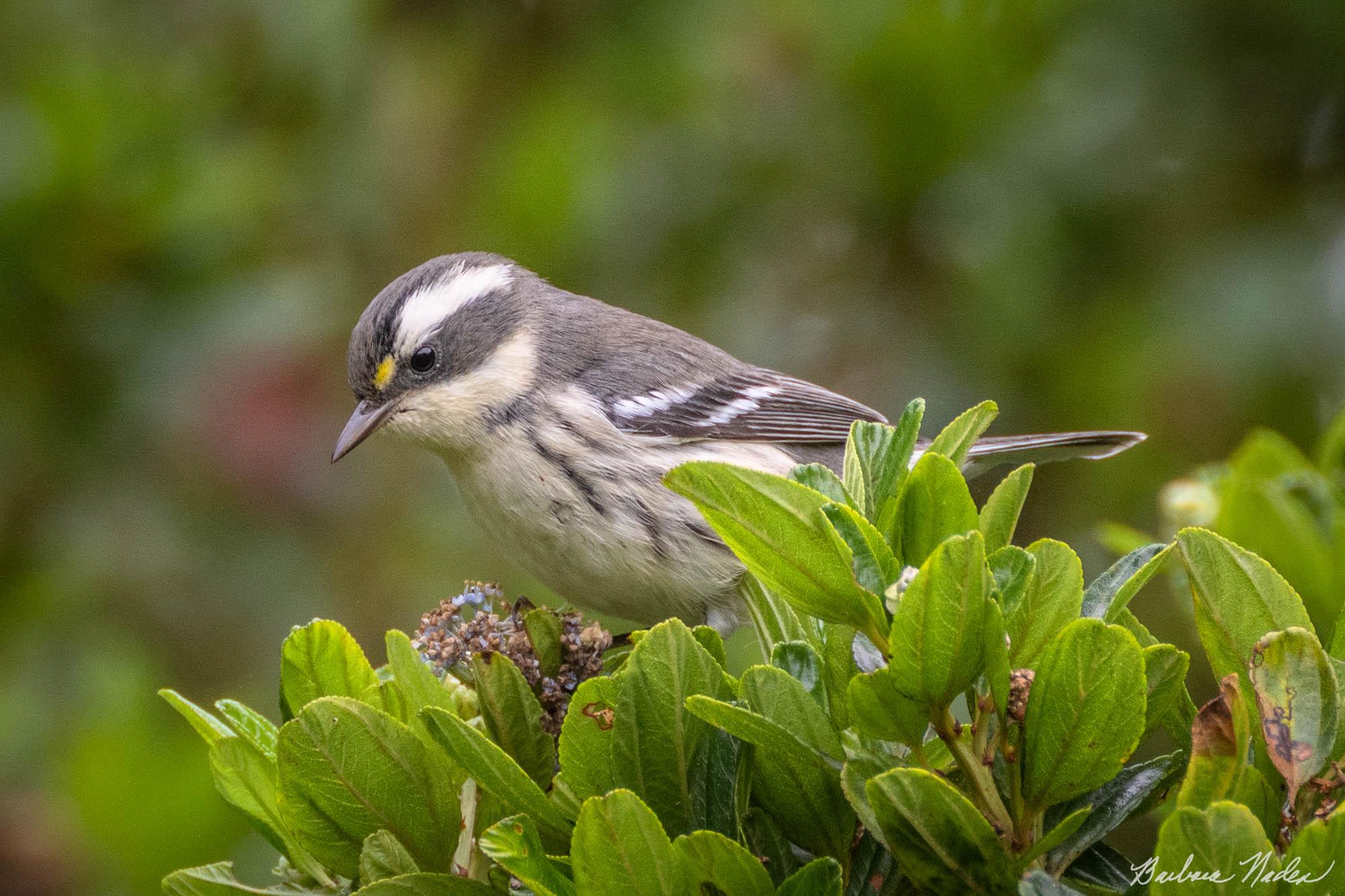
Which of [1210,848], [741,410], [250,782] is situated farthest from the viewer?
[741,410]

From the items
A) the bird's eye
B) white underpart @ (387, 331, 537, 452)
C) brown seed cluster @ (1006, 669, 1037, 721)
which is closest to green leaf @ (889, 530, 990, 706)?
brown seed cluster @ (1006, 669, 1037, 721)

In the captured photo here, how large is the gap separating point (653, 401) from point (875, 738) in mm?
2130

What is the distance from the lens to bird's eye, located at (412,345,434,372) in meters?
3.33

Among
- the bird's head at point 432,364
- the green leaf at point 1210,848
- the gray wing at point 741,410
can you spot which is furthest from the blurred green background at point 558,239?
the green leaf at point 1210,848

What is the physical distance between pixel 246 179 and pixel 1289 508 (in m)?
3.35

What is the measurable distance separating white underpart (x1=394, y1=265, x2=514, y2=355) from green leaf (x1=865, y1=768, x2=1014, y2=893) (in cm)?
233

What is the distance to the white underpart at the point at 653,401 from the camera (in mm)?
3295

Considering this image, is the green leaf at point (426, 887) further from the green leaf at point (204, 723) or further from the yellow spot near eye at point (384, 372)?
the yellow spot near eye at point (384, 372)

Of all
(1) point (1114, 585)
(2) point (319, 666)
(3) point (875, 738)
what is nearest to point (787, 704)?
(3) point (875, 738)

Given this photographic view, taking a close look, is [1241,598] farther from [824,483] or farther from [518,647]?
[518,647]

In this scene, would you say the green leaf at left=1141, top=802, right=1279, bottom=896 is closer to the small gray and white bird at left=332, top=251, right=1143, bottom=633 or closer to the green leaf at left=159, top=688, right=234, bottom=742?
the green leaf at left=159, top=688, right=234, bottom=742

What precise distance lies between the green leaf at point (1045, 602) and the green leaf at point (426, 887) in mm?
610

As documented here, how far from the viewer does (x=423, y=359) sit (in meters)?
3.35

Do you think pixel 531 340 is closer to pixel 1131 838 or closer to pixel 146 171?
pixel 146 171
